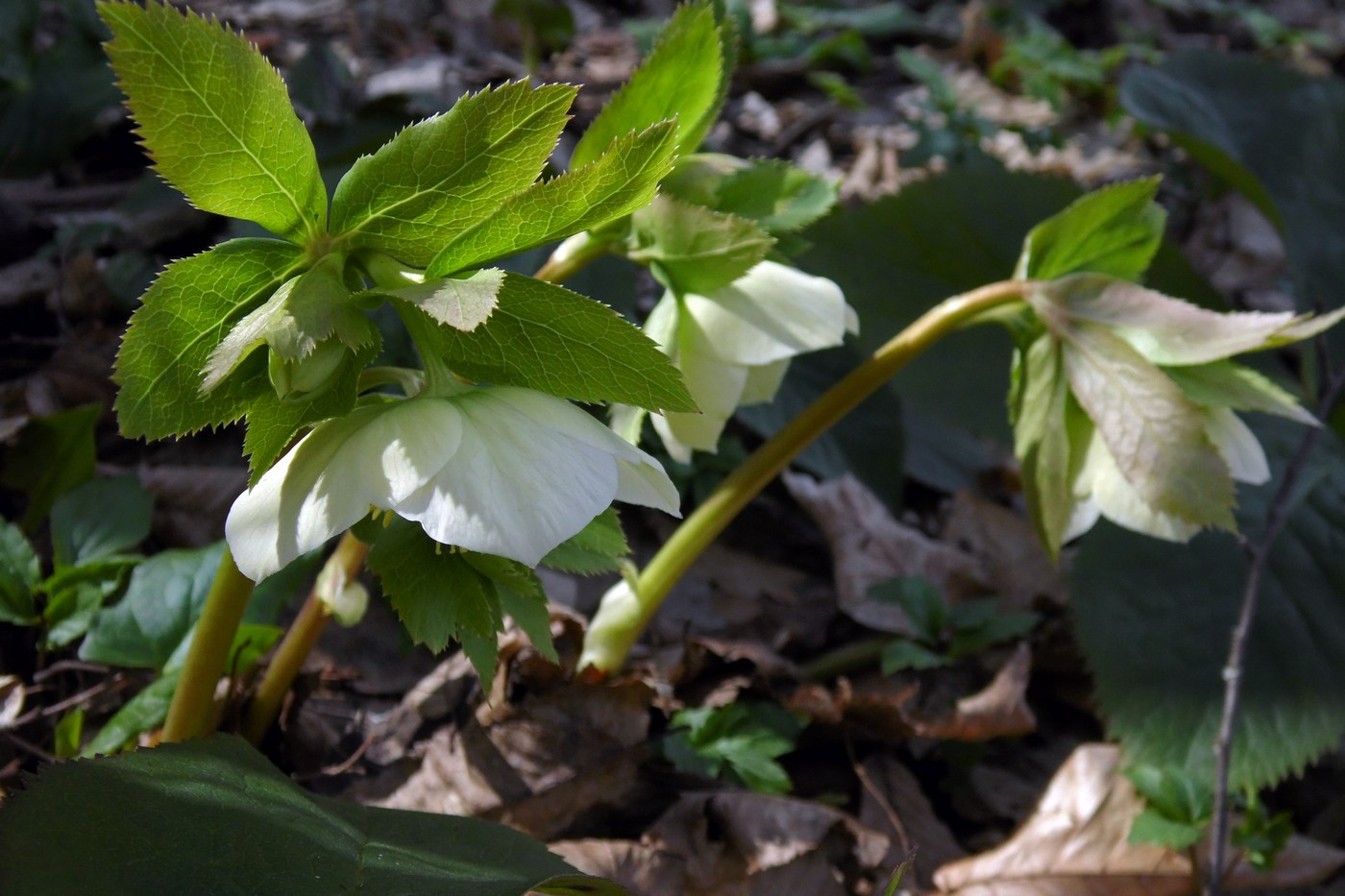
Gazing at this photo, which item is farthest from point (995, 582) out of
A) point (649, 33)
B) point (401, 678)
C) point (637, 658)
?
point (649, 33)

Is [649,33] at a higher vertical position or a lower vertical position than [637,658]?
higher

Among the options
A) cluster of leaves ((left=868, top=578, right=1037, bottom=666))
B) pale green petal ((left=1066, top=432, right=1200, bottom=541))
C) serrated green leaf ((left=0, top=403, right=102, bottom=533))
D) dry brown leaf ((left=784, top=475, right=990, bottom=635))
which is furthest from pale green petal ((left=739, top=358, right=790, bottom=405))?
serrated green leaf ((left=0, top=403, right=102, bottom=533))

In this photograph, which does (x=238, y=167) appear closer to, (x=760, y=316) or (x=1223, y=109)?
(x=760, y=316)

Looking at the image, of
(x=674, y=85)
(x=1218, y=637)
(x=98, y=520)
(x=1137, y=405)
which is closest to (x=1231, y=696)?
(x=1218, y=637)

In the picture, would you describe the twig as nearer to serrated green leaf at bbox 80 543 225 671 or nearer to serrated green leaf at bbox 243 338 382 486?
serrated green leaf at bbox 243 338 382 486

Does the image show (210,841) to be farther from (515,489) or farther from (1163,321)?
(1163,321)

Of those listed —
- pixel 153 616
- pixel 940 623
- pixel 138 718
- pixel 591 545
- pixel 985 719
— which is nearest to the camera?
pixel 591 545
